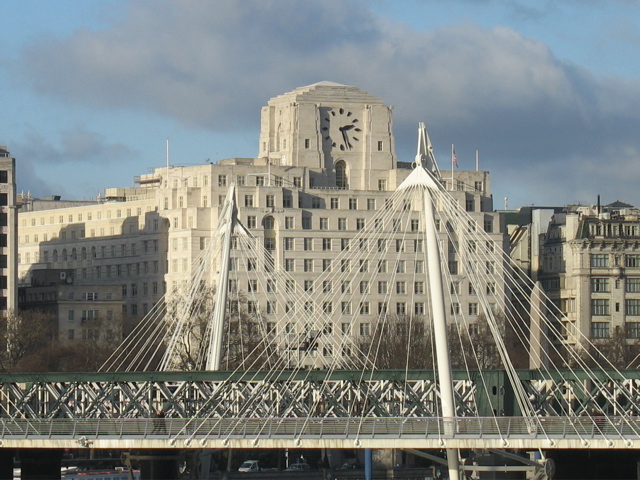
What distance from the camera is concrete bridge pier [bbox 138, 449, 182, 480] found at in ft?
444

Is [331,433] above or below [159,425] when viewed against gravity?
below

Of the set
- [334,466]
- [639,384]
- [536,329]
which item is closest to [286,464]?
[334,466]

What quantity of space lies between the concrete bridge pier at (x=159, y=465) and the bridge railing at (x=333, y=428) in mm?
6981

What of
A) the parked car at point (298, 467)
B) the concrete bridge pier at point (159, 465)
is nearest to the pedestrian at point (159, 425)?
the concrete bridge pier at point (159, 465)

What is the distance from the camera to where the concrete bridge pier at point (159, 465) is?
13538 cm

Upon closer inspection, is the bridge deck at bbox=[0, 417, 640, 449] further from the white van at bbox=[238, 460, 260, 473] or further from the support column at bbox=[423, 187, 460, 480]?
the white van at bbox=[238, 460, 260, 473]

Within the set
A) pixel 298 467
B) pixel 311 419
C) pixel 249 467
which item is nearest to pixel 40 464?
pixel 311 419

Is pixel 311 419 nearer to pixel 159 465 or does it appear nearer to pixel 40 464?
pixel 159 465

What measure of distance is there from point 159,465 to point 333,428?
15648 mm

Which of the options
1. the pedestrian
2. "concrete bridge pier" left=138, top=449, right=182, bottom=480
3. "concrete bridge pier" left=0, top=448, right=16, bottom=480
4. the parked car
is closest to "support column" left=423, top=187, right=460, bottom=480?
the pedestrian

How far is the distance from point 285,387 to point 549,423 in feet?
62.9

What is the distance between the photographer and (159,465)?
13588 cm

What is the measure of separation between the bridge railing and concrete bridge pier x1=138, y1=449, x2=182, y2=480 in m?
6.98

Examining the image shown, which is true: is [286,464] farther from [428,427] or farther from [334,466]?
[428,427]
